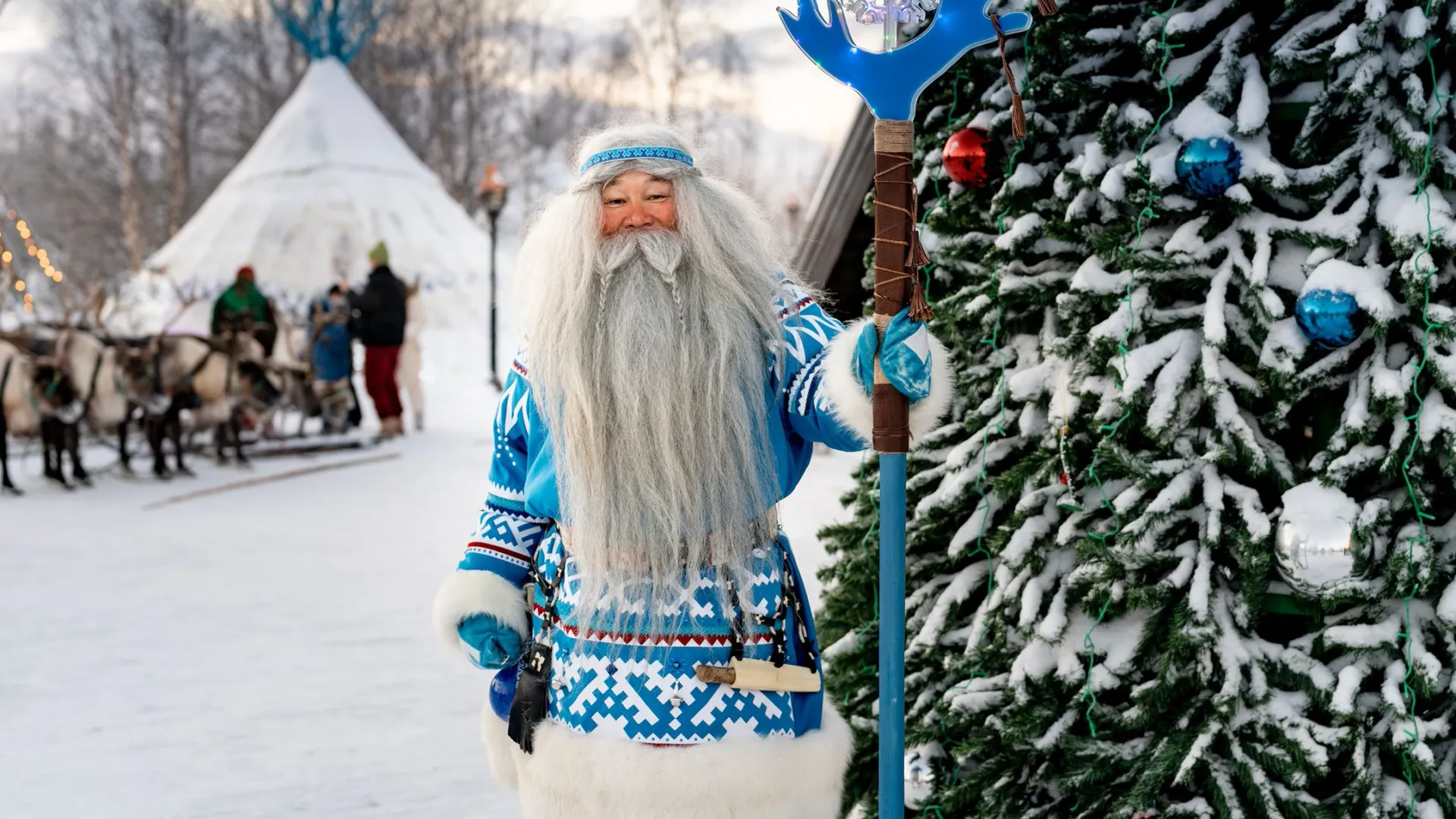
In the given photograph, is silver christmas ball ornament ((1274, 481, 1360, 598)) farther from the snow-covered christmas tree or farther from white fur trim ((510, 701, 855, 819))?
white fur trim ((510, 701, 855, 819))

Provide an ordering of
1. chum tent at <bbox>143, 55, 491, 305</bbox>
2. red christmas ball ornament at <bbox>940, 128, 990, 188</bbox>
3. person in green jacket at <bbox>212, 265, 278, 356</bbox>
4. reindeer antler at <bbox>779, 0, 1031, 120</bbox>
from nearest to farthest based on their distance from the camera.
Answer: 1. reindeer antler at <bbox>779, 0, 1031, 120</bbox>
2. red christmas ball ornament at <bbox>940, 128, 990, 188</bbox>
3. person in green jacket at <bbox>212, 265, 278, 356</bbox>
4. chum tent at <bbox>143, 55, 491, 305</bbox>

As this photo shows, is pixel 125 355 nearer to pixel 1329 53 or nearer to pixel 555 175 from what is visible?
pixel 1329 53

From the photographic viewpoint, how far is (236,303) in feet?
40.3

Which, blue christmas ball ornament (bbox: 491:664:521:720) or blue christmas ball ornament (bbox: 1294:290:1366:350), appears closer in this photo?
blue christmas ball ornament (bbox: 1294:290:1366:350)

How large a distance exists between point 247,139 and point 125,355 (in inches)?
971

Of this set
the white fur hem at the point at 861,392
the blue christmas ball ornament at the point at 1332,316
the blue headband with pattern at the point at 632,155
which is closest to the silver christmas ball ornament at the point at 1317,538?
the blue christmas ball ornament at the point at 1332,316

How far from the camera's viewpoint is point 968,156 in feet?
9.11

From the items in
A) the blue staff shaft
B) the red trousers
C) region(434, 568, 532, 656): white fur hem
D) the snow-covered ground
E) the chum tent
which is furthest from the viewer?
the chum tent

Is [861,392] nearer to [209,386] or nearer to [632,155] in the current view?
[632,155]

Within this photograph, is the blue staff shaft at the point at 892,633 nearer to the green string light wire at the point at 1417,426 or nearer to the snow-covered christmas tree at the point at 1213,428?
the snow-covered christmas tree at the point at 1213,428

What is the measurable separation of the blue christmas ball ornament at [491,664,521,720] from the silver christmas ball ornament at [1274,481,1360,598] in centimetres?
141

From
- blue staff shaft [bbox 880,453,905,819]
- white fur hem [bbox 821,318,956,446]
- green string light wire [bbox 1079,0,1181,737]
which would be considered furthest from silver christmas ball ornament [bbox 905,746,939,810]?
white fur hem [bbox 821,318,956,446]

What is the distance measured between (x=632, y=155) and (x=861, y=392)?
65 centimetres

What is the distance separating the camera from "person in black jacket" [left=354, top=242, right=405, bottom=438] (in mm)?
13133
